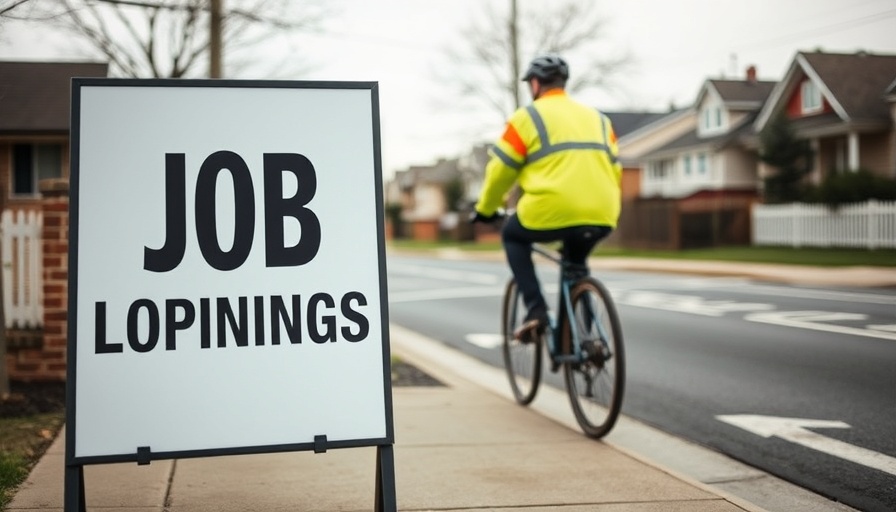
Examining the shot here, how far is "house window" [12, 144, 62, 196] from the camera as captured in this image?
76.6 feet

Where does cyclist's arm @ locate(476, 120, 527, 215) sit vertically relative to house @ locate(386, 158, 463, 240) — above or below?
below

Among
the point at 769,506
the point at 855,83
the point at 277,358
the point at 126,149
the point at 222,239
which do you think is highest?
the point at 855,83

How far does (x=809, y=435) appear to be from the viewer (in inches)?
213

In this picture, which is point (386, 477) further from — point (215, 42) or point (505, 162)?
point (215, 42)

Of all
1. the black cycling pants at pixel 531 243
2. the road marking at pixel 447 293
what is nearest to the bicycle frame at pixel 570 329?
the black cycling pants at pixel 531 243

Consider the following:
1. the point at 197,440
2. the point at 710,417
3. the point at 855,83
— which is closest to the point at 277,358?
the point at 197,440

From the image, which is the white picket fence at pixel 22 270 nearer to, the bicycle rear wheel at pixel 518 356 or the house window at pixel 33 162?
the bicycle rear wheel at pixel 518 356

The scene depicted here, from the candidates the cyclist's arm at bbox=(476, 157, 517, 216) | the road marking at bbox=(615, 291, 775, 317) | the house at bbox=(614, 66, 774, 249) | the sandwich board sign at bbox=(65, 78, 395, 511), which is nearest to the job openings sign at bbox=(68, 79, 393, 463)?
the sandwich board sign at bbox=(65, 78, 395, 511)

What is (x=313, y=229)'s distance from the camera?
357cm

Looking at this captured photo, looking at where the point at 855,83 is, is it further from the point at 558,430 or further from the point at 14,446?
the point at 14,446

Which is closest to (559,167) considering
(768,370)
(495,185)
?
(495,185)

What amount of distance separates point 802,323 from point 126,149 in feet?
27.6

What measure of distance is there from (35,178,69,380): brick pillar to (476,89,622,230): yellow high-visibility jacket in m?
3.17

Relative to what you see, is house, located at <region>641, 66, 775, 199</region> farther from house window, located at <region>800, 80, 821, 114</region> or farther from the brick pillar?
the brick pillar
